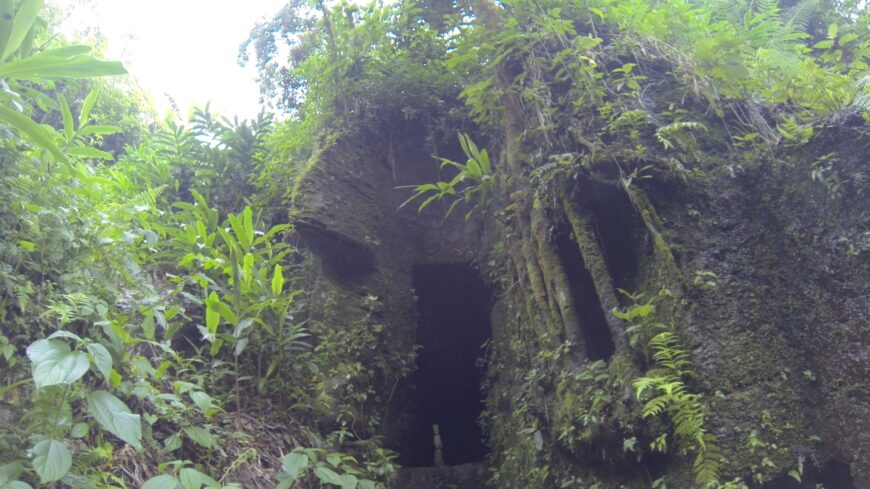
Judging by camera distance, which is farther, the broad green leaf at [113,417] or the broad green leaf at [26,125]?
the broad green leaf at [26,125]

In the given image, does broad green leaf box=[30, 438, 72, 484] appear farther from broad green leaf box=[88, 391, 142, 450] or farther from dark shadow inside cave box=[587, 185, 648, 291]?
dark shadow inside cave box=[587, 185, 648, 291]

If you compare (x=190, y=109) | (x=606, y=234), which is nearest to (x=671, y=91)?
(x=606, y=234)

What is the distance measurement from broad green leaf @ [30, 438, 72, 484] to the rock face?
8.74ft

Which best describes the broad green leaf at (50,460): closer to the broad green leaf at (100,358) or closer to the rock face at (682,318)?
the broad green leaf at (100,358)

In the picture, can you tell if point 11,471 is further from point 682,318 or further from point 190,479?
point 682,318

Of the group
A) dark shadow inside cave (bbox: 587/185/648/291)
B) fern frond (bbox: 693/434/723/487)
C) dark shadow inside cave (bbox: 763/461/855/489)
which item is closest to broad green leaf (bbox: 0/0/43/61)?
dark shadow inside cave (bbox: 587/185/648/291)

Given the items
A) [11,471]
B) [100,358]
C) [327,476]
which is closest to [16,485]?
[11,471]

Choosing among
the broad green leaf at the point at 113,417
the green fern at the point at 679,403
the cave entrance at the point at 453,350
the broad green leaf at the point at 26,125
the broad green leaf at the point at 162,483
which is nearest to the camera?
the broad green leaf at the point at 113,417

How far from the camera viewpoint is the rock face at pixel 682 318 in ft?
11.0

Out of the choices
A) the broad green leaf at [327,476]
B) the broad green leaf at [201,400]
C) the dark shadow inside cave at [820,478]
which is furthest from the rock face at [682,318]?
the broad green leaf at [201,400]

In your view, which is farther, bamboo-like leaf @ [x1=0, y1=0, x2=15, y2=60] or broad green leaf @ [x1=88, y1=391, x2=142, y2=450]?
bamboo-like leaf @ [x1=0, y1=0, x2=15, y2=60]

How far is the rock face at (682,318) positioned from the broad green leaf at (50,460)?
2664mm

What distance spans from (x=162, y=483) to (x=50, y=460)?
0.50 m

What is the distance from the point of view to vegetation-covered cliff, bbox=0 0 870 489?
331 centimetres
